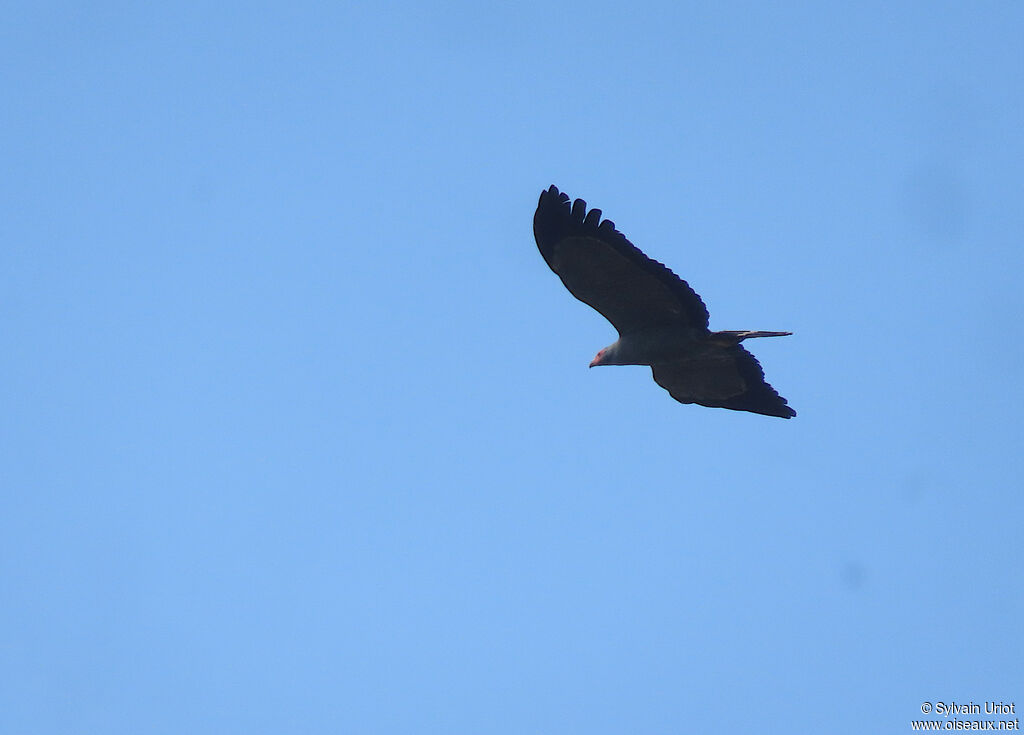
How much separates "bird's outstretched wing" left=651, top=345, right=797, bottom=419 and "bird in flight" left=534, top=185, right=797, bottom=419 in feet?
0.04

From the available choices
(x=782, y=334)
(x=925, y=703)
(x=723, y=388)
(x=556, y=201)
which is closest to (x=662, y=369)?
(x=723, y=388)

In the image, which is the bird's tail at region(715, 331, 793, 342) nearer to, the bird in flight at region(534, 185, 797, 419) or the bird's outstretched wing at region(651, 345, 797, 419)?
the bird in flight at region(534, 185, 797, 419)

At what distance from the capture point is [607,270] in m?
14.9

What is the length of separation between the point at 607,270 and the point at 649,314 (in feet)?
3.40

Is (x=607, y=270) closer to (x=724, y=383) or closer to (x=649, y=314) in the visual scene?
(x=649, y=314)

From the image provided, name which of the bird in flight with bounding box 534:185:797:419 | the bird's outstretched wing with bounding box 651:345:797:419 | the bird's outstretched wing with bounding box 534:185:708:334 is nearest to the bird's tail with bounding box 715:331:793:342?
the bird in flight with bounding box 534:185:797:419

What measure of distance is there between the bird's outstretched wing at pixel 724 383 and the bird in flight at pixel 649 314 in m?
0.01

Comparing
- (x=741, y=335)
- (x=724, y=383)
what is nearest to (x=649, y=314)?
(x=741, y=335)

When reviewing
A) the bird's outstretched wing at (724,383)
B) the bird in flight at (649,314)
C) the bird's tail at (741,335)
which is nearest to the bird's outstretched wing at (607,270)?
the bird in flight at (649,314)

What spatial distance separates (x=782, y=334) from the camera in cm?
1484

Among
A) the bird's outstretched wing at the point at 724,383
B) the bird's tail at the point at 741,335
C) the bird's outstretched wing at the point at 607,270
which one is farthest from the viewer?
the bird's outstretched wing at the point at 724,383

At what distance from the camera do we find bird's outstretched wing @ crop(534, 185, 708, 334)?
14578 mm

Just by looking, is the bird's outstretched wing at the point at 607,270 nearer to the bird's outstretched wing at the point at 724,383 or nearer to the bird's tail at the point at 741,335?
the bird's tail at the point at 741,335

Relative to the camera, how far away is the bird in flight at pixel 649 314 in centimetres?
1462
